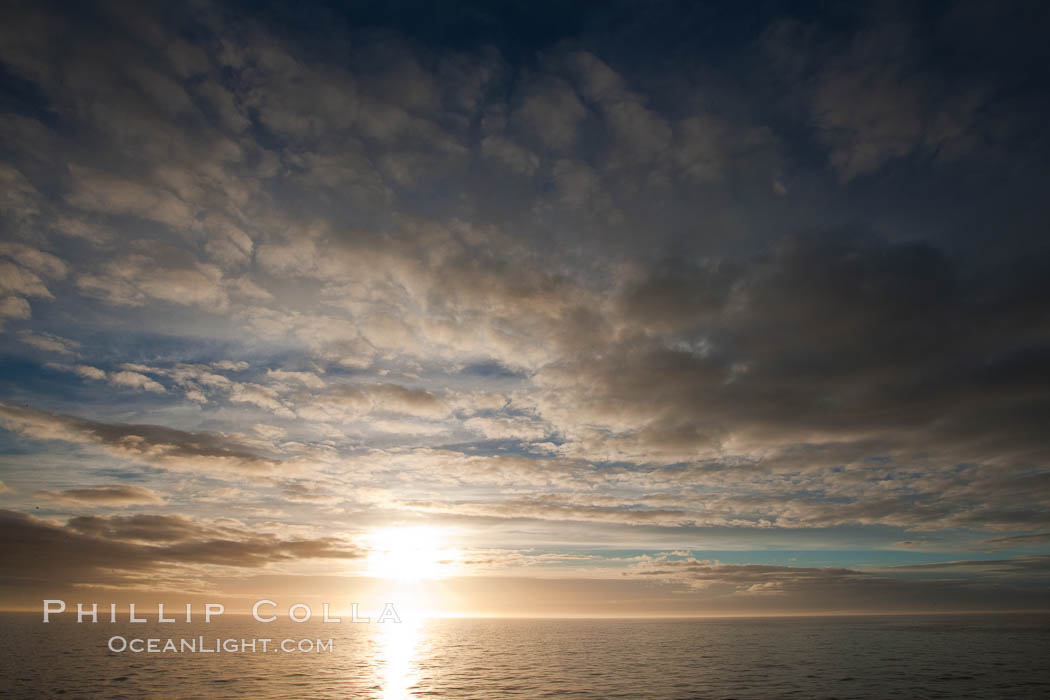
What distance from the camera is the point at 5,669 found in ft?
253

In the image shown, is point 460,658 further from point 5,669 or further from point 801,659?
point 5,669

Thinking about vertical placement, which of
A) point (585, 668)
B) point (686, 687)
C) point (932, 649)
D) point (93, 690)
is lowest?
point (932, 649)

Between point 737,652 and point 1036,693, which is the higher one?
point 1036,693

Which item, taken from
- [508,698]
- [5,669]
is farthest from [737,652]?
[5,669]

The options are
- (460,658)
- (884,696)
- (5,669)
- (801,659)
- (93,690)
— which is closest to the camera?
(884,696)

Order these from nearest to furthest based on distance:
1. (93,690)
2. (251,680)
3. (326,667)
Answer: (93,690)
(251,680)
(326,667)

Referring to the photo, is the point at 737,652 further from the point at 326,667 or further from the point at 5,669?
the point at 5,669

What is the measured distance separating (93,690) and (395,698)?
34.4 metres

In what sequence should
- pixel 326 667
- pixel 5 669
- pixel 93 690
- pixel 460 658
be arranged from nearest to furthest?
1. pixel 93 690
2. pixel 5 669
3. pixel 326 667
4. pixel 460 658

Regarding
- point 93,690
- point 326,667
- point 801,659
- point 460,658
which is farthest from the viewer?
point 460,658

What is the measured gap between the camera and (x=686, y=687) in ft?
195

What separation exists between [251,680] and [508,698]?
35.9 meters

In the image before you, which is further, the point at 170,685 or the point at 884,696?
the point at 170,685

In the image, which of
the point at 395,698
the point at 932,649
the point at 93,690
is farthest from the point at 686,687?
the point at 932,649
